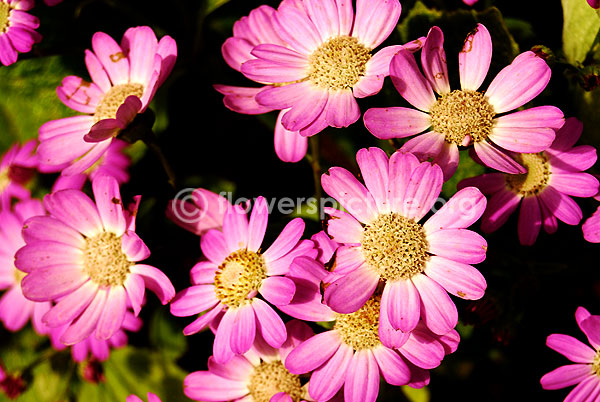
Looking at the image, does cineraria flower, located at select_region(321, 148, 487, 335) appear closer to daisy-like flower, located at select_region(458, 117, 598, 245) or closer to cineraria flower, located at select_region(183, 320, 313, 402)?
daisy-like flower, located at select_region(458, 117, 598, 245)

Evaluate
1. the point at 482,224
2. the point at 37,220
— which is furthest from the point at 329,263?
the point at 37,220

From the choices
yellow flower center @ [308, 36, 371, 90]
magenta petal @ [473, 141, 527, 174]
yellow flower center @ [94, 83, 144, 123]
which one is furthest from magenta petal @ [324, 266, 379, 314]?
yellow flower center @ [94, 83, 144, 123]

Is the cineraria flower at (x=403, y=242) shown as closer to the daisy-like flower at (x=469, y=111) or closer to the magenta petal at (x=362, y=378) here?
the daisy-like flower at (x=469, y=111)

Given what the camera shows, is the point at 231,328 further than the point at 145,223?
No

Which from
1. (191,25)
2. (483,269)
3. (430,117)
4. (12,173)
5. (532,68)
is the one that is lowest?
(12,173)

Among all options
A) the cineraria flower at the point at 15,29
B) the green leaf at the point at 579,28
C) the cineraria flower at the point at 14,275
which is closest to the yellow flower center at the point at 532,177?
the green leaf at the point at 579,28

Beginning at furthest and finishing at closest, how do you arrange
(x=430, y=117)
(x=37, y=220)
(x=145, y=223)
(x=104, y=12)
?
(x=104, y=12)
(x=145, y=223)
(x=37, y=220)
(x=430, y=117)

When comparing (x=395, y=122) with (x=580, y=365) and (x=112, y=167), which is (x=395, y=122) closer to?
(x=580, y=365)

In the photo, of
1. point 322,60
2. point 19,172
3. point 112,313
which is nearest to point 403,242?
point 322,60

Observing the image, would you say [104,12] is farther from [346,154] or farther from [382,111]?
[382,111]
